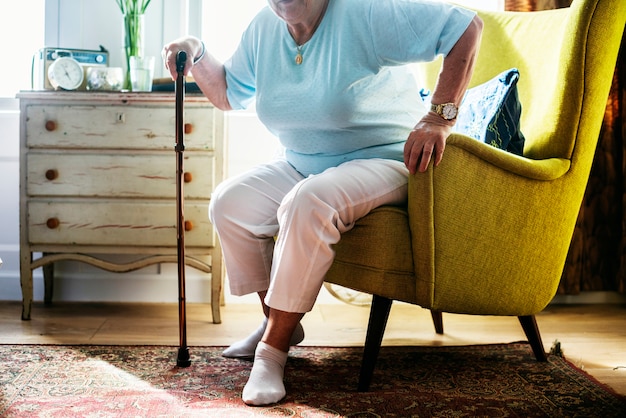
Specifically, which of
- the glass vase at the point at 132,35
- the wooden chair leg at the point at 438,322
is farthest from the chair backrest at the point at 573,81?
the glass vase at the point at 132,35

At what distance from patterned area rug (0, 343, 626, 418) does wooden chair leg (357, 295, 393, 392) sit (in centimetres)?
4

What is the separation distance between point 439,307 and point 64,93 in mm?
1494

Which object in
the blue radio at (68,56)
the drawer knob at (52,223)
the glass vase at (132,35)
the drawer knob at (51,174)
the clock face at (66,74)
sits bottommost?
the drawer knob at (52,223)

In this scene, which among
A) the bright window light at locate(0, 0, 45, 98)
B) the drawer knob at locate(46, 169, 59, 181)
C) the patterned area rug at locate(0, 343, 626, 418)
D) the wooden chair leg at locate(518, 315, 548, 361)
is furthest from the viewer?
the bright window light at locate(0, 0, 45, 98)

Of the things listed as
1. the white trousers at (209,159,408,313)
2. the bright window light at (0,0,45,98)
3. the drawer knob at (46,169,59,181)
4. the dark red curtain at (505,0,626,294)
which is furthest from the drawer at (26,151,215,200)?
the dark red curtain at (505,0,626,294)

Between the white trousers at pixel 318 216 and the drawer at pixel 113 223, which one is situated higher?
the white trousers at pixel 318 216

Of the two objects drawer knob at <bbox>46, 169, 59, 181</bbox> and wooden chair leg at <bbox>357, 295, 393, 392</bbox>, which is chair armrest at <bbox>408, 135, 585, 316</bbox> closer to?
wooden chair leg at <bbox>357, 295, 393, 392</bbox>

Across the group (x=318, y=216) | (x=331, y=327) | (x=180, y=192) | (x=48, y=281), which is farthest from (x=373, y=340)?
(x=48, y=281)

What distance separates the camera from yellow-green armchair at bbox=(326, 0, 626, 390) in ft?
5.02

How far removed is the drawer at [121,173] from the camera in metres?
2.33

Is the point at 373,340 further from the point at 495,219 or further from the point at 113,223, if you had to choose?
the point at 113,223

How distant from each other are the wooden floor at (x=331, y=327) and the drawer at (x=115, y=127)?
0.62m

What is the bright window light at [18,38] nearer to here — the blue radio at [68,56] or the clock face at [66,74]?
the blue radio at [68,56]

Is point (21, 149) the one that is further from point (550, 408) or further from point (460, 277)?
point (550, 408)
